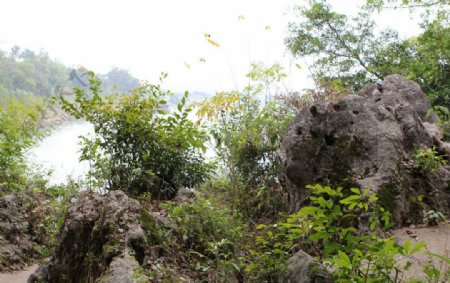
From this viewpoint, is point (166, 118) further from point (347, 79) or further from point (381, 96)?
point (347, 79)

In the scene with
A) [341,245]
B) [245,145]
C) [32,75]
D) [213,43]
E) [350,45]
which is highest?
[32,75]

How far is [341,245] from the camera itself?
6.58ft

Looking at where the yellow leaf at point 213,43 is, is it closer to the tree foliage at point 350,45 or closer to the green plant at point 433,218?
the green plant at point 433,218

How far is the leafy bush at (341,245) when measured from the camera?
6.20ft

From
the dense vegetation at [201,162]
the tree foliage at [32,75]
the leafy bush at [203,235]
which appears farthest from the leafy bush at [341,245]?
the tree foliage at [32,75]

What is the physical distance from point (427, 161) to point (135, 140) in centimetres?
376

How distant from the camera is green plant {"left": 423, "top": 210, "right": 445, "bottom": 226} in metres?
4.46

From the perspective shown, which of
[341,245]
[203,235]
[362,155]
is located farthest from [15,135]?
[341,245]

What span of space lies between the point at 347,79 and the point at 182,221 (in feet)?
28.2

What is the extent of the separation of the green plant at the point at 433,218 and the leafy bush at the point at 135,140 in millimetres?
3012

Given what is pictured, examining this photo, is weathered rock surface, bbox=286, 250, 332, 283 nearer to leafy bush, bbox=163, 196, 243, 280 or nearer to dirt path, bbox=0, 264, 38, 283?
leafy bush, bbox=163, 196, 243, 280

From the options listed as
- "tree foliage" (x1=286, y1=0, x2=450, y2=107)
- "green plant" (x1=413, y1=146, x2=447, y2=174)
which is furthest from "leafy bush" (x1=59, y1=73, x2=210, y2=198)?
"tree foliage" (x1=286, y1=0, x2=450, y2=107)

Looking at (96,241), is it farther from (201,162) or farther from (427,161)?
(427,161)

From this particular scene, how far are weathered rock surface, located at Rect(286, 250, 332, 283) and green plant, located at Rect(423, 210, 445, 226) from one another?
2.25m
